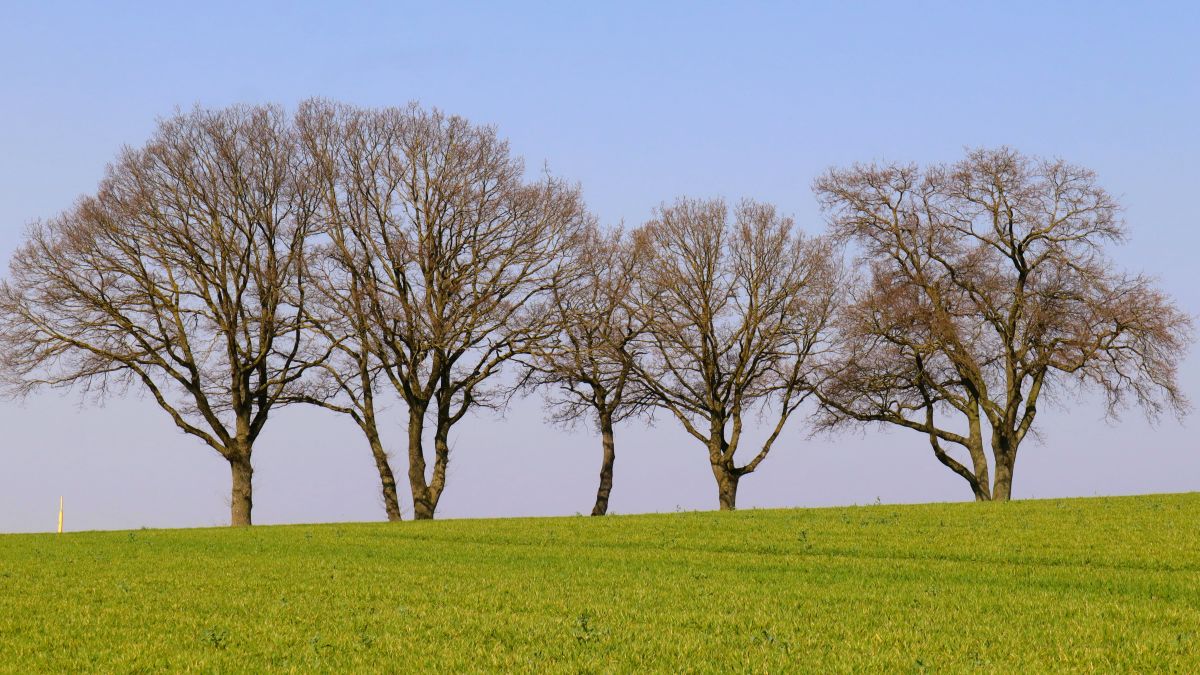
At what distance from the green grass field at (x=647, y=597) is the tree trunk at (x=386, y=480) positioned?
450 inches

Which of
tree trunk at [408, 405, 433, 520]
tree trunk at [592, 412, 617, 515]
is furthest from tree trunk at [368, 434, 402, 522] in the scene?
tree trunk at [592, 412, 617, 515]

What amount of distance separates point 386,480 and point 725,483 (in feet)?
51.2

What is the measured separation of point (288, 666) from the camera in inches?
573

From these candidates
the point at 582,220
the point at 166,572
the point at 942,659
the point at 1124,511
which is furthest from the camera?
the point at 582,220

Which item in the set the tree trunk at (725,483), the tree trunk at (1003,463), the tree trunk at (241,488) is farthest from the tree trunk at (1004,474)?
the tree trunk at (241,488)

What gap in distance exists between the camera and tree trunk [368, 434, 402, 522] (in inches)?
1939

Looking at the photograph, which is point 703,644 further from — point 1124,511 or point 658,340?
point 658,340

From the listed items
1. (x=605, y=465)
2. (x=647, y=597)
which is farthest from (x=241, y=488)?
(x=647, y=597)

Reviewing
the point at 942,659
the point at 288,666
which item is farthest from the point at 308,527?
the point at 942,659

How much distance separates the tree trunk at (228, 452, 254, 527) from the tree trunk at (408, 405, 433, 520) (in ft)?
22.8

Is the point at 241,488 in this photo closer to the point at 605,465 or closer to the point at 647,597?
the point at 605,465

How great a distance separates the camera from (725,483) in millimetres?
53156

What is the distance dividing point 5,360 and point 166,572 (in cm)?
2545

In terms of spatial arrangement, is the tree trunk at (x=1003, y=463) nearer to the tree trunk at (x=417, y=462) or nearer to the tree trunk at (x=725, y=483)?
the tree trunk at (x=725, y=483)
